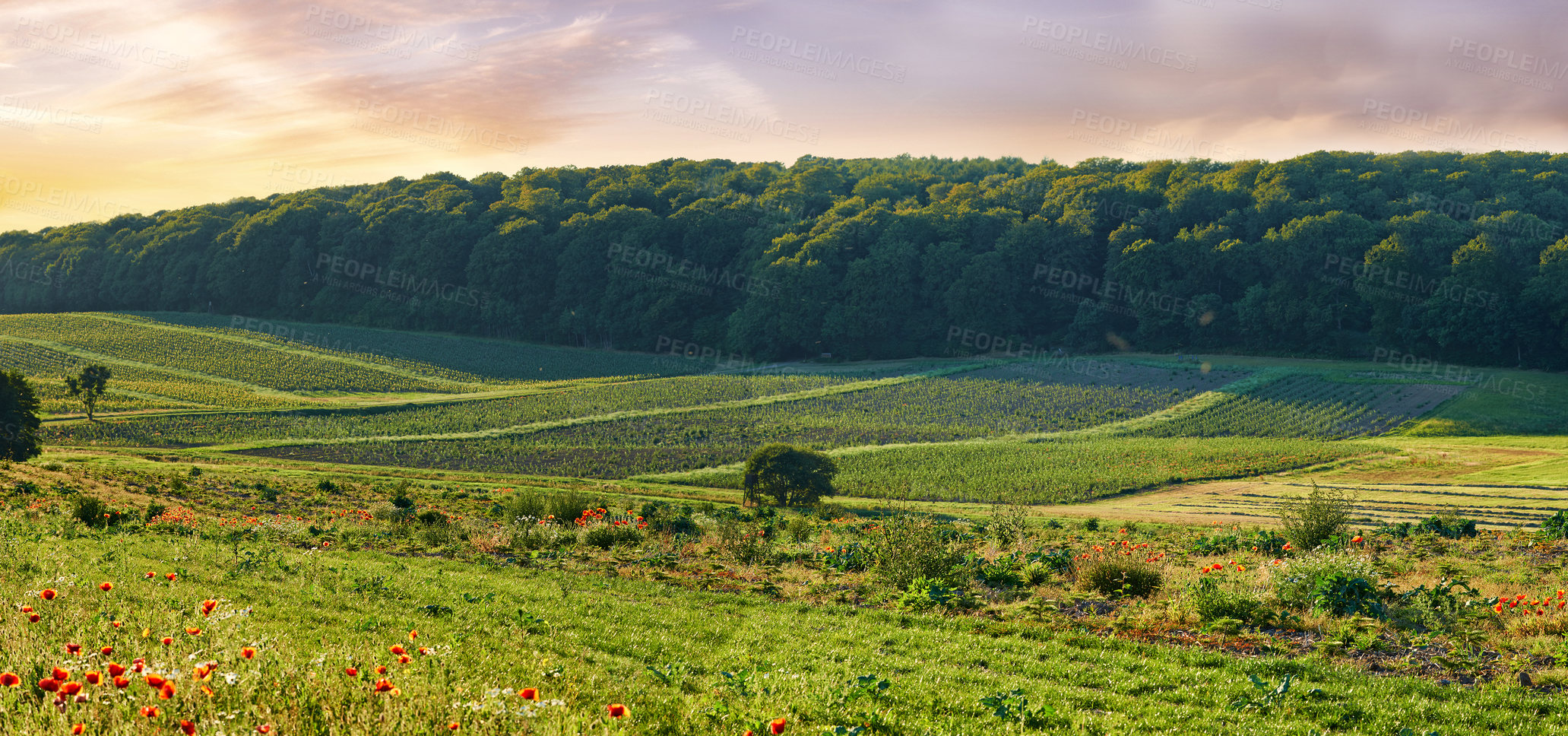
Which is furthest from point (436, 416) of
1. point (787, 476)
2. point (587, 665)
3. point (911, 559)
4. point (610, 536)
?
point (587, 665)

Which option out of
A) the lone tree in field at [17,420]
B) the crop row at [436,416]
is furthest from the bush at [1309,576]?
the crop row at [436,416]

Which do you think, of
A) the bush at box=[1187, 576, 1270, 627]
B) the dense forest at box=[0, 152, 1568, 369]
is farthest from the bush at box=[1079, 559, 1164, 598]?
the dense forest at box=[0, 152, 1568, 369]

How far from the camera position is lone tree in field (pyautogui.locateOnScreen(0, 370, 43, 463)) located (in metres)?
25.4

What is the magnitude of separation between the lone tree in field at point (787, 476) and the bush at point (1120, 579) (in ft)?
51.7

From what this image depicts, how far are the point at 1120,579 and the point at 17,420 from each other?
3071cm

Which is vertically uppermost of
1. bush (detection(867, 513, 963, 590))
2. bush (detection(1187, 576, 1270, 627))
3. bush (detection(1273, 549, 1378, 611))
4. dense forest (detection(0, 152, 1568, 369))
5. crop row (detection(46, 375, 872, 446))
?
dense forest (detection(0, 152, 1568, 369))

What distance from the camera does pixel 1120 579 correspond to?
11.8 m

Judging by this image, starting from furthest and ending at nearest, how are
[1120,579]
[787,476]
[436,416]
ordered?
[436,416]
[787,476]
[1120,579]

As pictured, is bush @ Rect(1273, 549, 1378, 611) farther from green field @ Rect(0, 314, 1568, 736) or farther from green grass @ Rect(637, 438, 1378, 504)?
green grass @ Rect(637, 438, 1378, 504)

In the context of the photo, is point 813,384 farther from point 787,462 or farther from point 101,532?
point 101,532

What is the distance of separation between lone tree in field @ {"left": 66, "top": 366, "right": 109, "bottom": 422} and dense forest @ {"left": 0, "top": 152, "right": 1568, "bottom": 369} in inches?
1685

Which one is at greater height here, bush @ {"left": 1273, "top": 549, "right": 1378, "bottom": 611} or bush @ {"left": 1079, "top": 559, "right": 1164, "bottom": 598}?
bush @ {"left": 1273, "top": 549, "right": 1378, "bottom": 611}

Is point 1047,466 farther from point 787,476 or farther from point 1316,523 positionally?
point 1316,523

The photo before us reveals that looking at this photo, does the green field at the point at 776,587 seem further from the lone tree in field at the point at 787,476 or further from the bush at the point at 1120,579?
the lone tree in field at the point at 787,476
